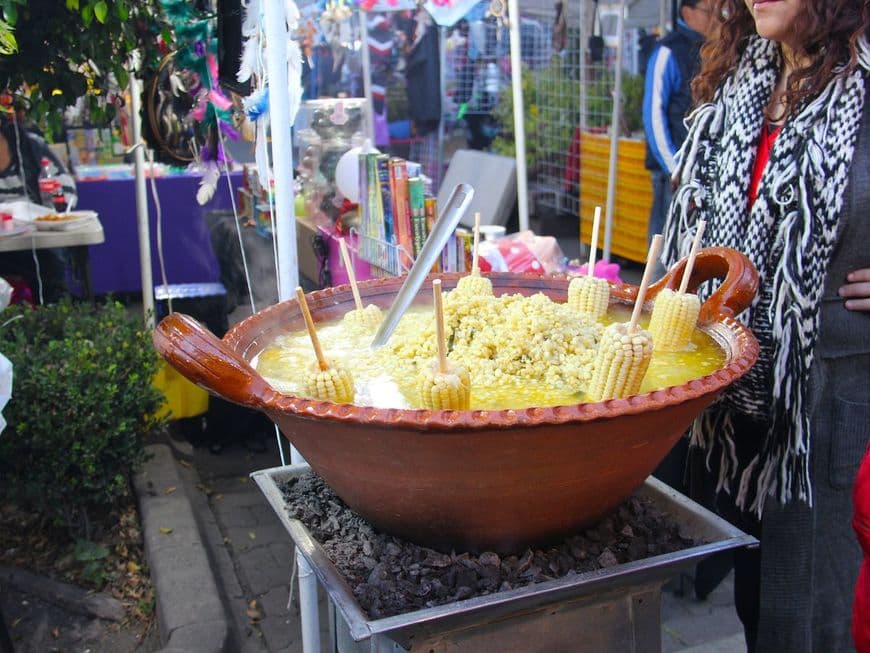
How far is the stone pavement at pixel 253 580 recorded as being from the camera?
9.55 ft

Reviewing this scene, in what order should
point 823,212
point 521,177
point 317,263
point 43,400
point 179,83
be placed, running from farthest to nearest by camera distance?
point 521,177 < point 317,263 < point 179,83 < point 43,400 < point 823,212

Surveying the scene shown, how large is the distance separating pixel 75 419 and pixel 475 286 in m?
1.93

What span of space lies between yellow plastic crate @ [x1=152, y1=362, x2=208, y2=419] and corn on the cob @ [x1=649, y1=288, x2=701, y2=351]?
289 cm

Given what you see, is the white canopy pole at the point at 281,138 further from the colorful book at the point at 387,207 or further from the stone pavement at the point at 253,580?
the stone pavement at the point at 253,580

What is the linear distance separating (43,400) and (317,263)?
4.08 feet

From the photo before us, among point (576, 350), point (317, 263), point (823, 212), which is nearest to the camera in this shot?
point (576, 350)

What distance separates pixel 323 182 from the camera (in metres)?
3.69

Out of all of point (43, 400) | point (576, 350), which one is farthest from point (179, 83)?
point (576, 350)

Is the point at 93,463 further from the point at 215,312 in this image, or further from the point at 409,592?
the point at 409,592

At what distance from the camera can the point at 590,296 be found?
1.73m

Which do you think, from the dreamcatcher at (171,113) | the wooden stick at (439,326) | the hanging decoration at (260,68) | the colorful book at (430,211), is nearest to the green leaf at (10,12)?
the hanging decoration at (260,68)

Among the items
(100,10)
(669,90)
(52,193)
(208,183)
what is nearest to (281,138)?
(100,10)

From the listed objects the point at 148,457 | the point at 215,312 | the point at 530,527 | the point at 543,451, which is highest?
the point at 543,451

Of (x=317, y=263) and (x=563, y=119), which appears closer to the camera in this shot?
(x=317, y=263)
